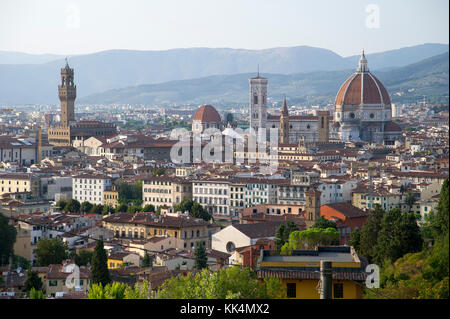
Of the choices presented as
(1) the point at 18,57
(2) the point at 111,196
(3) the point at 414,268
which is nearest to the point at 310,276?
(3) the point at 414,268

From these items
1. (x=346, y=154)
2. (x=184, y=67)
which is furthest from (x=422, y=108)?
(x=184, y=67)

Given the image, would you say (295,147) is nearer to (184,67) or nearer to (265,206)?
(265,206)

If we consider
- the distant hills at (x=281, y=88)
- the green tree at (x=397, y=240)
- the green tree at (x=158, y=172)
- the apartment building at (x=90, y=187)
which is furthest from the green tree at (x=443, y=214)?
the distant hills at (x=281, y=88)

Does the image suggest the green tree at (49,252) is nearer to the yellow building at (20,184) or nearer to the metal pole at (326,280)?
the metal pole at (326,280)

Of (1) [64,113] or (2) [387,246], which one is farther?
(1) [64,113]

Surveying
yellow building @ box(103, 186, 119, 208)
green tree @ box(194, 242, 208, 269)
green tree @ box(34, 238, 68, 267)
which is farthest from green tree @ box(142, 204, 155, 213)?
green tree @ box(194, 242, 208, 269)

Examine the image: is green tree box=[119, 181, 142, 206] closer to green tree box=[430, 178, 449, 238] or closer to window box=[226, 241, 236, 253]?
window box=[226, 241, 236, 253]

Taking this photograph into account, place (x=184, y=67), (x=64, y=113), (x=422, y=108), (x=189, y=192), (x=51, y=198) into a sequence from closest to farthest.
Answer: (x=189, y=192), (x=51, y=198), (x=64, y=113), (x=422, y=108), (x=184, y=67)
